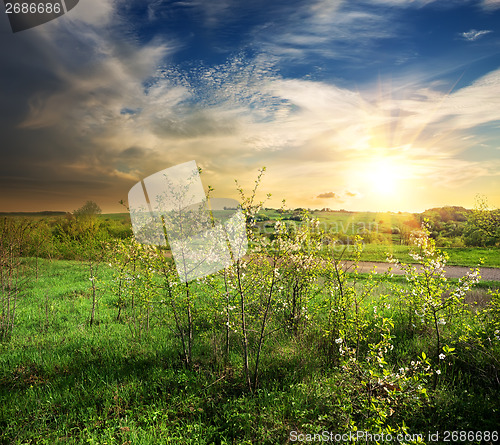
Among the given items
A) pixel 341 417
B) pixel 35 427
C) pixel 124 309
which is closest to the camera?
pixel 341 417

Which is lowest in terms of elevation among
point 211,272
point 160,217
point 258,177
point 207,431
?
point 207,431

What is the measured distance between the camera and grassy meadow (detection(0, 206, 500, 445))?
4.40m

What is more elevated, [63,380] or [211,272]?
[211,272]

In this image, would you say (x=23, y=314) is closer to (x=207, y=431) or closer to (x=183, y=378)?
(x=183, y=378)

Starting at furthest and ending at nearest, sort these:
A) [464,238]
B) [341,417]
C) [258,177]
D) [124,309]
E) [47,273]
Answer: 1. [464,238]
2. [47,273]
3. [124,309]
4. [258,177]
5. [341,417]

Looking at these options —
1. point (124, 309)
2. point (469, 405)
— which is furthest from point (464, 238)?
point (124, 309)

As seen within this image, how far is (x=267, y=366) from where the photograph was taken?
19.9 feet

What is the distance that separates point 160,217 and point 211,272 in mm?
1669

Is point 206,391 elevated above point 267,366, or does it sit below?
below

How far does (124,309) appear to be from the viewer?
9.86m

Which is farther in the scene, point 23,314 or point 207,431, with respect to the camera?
point 23,314

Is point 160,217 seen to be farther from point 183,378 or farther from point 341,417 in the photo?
point 341,417

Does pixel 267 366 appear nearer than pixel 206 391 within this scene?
No

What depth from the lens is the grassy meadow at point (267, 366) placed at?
14.4ft
